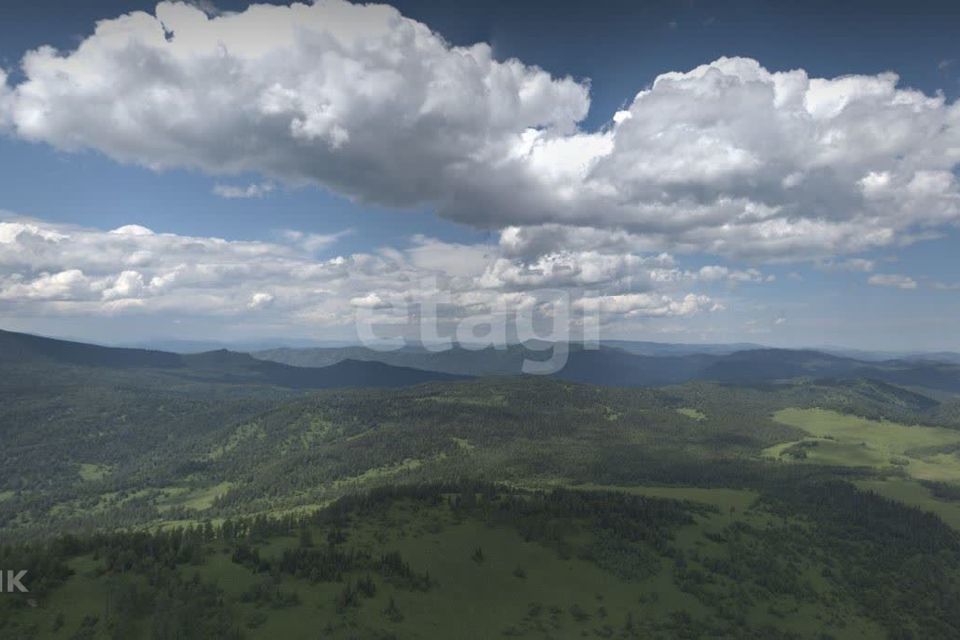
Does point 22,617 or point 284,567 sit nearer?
point 22,617

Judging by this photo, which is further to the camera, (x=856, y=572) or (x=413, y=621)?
(x=856, y=572)

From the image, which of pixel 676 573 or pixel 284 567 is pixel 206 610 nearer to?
pixel 284 567

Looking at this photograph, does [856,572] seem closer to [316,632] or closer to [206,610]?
[316,632]

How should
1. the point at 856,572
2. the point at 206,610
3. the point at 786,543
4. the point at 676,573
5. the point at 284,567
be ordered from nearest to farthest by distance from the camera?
the point at 206,610, the point at 284,567, the point at 676,573, the point at 856,572, the point at 786,543

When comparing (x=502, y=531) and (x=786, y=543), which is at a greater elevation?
(x=502, y=531)

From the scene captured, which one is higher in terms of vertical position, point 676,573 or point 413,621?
point 413,621

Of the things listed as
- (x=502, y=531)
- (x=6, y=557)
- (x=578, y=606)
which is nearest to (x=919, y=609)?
(x=578, y=606)

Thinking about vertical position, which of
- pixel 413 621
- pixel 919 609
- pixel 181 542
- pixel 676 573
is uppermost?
pixel 181 542

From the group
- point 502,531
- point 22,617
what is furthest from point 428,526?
point 22,617

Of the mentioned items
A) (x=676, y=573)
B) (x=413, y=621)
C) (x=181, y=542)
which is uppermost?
(x=181, y=542)

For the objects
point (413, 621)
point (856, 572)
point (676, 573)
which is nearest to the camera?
point (413, 621)
